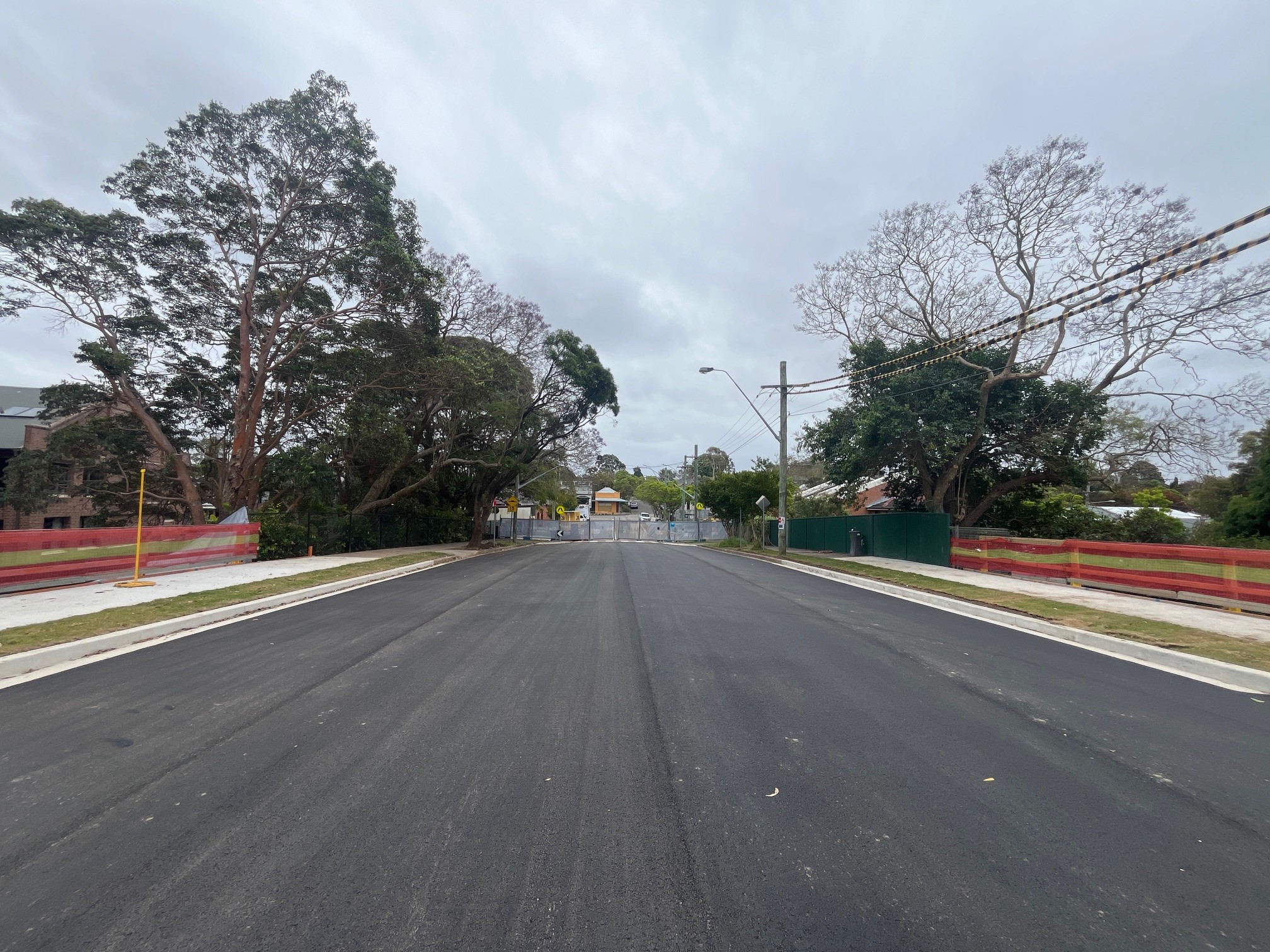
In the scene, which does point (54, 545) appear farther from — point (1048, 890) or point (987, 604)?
point (987, 604)

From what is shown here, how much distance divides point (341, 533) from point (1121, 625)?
76.0 ft

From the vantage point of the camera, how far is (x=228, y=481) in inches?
840

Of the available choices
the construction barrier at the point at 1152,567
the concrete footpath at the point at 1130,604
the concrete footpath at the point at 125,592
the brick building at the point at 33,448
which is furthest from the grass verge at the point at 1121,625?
A: the brick building at the point at 33,448

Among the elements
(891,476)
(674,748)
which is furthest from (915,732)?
(891,476)

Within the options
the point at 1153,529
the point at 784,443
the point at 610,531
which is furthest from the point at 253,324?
the point at 610,531

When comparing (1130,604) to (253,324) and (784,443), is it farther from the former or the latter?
(253,324)

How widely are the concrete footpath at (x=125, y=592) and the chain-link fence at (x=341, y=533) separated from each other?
1.68 meters

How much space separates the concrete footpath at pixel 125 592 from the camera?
897cm

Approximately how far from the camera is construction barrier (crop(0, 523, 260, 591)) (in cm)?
1091

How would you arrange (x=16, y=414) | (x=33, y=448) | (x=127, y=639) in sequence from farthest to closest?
(x=16, y=414) < (x=33, y=448) < (x=127, y=639)

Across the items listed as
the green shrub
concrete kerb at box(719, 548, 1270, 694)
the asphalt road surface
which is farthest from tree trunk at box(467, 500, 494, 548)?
the green shrub

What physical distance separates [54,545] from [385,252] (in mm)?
12408

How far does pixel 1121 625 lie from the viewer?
9.02 m

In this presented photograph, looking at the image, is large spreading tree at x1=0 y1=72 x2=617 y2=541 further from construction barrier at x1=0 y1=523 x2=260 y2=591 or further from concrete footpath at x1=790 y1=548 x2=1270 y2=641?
concrete footpath at x1=790 y1=548 x2=1270 y2=641
